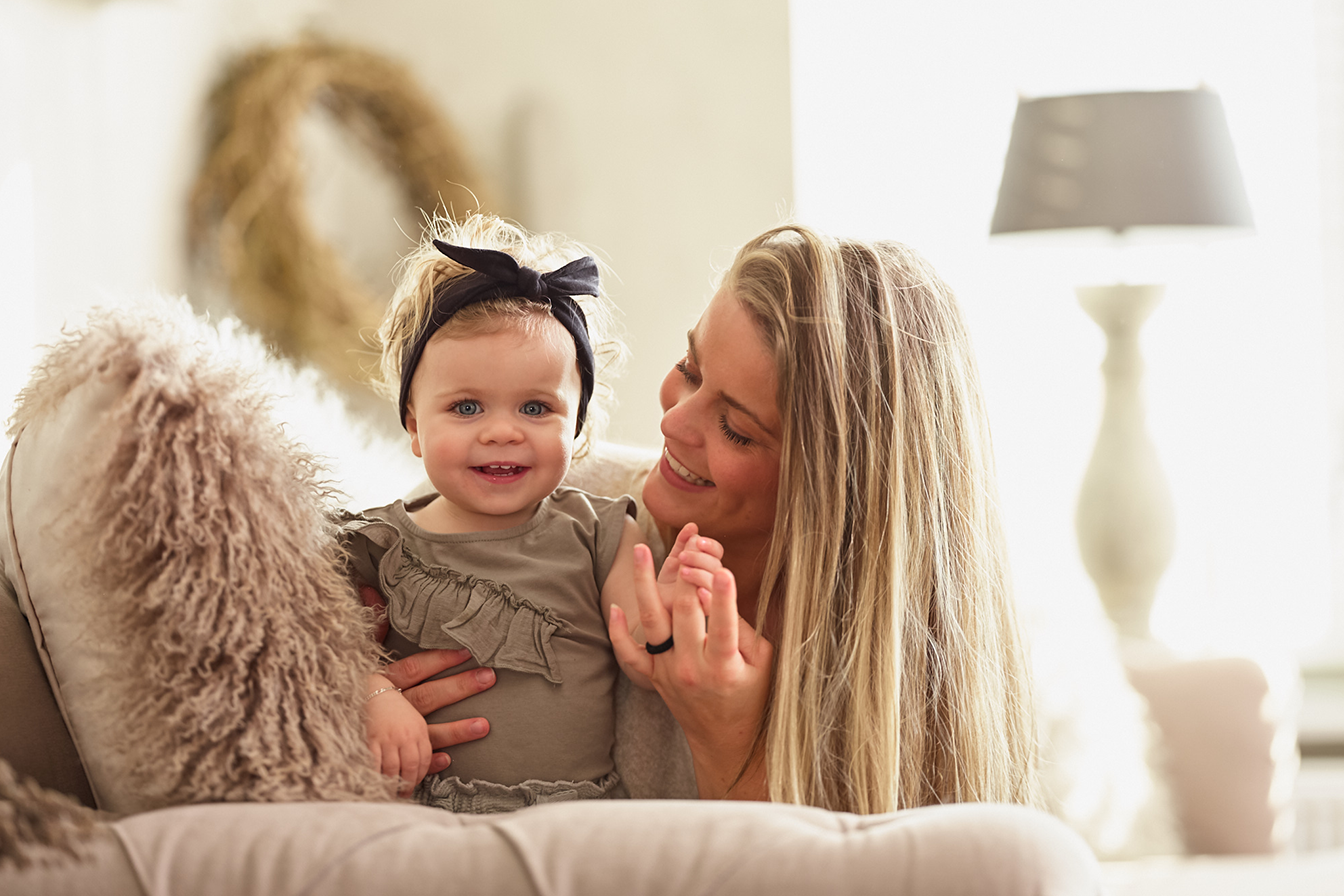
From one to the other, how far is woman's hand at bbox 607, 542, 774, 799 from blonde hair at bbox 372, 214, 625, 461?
0.28 m

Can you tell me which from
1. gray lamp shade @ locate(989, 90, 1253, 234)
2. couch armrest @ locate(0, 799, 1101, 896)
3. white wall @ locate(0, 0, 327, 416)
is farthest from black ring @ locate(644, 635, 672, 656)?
gray lamp shade @ locate(989, 90, 1253, 234)

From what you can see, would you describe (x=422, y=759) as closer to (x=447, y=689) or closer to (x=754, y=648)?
(x=447, y=689)

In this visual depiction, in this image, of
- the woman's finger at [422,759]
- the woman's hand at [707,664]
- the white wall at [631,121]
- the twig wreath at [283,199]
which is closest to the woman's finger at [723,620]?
the woman's hand at [707,664]

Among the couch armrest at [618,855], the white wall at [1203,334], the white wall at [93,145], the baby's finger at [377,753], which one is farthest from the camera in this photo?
the white wall at [1203,334]

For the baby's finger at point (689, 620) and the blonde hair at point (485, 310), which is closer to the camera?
the baby's finger at point (689, 620)

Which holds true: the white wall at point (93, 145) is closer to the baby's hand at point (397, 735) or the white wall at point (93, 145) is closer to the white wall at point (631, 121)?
the white wall at point (631, 121)

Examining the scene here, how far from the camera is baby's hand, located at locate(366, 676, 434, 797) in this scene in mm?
982

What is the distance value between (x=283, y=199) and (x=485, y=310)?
1745mm

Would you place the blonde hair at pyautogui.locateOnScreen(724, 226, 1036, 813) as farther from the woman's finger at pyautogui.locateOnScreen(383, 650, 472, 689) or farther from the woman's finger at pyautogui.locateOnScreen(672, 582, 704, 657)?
the woman's finger at pyautogui.locateOnScreen(383, 650, 472, 689)

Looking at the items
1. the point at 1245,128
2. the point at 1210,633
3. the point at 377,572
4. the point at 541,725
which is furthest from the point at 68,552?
the point at 1245,128

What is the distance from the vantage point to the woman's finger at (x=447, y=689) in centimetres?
107

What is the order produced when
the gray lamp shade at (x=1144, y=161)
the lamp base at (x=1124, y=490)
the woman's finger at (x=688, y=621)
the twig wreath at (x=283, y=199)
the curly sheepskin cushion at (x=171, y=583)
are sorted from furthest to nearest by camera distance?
the twig wreath at (x=283, y=199) < the lamp base at (x=1124, y=490) < the gray lamp shade at (x=1144, y=161) < the woman's finger at (x=688, y=621) < the curly sheepskin cushion at (x=171, y=583)

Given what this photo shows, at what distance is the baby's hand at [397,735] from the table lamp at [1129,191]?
167cm

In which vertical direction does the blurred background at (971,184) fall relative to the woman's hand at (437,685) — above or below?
above
